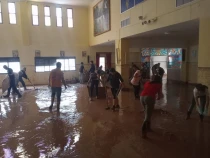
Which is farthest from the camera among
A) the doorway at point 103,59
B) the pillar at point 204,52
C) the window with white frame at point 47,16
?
the doorway at point 103,59

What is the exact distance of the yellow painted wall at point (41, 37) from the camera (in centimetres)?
1466

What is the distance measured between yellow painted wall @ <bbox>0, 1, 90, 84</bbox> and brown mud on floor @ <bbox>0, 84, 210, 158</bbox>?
28.8 ft

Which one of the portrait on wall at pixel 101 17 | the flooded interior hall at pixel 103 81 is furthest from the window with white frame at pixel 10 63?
the portrait on wall at pixel 101 17

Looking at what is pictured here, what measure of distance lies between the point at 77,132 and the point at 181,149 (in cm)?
251

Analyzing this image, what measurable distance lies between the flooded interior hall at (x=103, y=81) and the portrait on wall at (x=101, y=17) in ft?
0.22

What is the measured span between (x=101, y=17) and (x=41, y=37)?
17.1ft

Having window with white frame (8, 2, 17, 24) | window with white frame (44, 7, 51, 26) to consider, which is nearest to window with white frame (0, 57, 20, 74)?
window with white frame (8, 2, 17, 24)

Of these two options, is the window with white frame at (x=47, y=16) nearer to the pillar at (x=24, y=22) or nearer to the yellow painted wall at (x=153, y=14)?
the pillar at (x=24, y=22)

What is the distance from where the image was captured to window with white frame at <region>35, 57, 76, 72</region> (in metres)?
15.9

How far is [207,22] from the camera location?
5914 mm

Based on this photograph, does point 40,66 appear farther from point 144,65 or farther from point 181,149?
point 181,149

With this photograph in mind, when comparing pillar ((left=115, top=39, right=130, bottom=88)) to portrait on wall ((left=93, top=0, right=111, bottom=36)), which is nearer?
pillar ((left=115, top=39, right=130, bottom=88))

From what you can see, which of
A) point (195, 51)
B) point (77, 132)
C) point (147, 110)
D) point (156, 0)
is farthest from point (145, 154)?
point (195, 51)

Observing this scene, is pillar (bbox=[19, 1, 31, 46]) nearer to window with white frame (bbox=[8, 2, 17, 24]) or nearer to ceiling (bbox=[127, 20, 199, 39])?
window with white frame (bbox=[8, 2, 17, 24])
